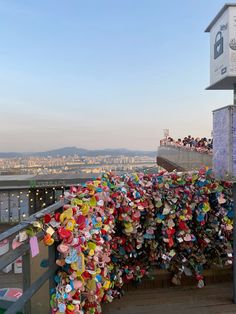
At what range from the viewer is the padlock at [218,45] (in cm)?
324

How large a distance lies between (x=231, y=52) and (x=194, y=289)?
2639 mm

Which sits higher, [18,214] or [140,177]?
[140,177]

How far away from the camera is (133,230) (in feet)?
11.5

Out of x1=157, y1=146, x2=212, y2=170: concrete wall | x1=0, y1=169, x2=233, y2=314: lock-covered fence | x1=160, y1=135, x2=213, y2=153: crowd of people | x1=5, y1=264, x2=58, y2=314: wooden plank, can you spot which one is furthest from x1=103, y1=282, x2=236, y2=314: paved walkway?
x1=160, y1=135, x2=213, y2=153: crowd of people

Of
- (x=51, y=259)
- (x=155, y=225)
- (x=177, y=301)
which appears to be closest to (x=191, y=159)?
(x=155, y=225)

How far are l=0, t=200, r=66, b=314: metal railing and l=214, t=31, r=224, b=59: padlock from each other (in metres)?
2.19

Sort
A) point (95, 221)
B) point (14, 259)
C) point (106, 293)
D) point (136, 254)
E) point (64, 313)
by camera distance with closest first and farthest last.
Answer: point (14, 259) → point (64, 313) → point (95, 221) → point (106, 293) → point (136, 254)

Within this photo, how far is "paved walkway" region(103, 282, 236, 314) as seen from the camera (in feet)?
10.8

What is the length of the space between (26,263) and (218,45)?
275 cm

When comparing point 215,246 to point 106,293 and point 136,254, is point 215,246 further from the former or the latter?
point 106,293

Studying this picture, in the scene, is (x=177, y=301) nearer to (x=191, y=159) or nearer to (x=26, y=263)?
(x=26, y=263)

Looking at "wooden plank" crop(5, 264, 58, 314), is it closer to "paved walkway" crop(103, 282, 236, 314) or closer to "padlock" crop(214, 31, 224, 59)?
"paved walkway" crop(103, 282, 236, 314)

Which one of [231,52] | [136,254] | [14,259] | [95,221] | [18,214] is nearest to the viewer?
[14,259]

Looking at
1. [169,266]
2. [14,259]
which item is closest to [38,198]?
[169,266]
